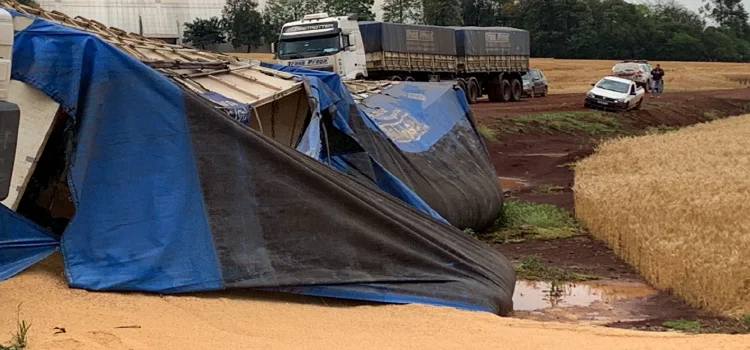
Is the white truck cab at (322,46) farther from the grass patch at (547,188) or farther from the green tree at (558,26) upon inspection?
the green tree at (558,26)

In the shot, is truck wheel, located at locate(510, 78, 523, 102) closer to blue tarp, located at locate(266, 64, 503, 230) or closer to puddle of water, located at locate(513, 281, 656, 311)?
blue tarp, located at locate(266, 64, 503, 230)

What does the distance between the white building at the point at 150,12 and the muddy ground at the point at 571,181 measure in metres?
31.9

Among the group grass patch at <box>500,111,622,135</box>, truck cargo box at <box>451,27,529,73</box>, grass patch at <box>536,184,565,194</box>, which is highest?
truck cargo box at <box>451,27,529,73</box>

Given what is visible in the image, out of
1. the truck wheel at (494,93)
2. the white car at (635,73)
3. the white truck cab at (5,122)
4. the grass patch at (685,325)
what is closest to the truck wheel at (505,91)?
the truck wheel at (494,93)

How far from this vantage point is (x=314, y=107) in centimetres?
1189

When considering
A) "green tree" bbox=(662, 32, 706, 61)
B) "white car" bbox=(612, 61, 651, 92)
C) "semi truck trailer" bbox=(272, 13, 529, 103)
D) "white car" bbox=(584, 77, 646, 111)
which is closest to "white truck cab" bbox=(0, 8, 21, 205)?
"semi truck trailer" bbox=(272, 13, 529, 103)

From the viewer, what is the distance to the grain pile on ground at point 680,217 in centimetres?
1134

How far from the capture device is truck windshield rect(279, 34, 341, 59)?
33.8 meters

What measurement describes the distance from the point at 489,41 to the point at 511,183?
24.8 meters

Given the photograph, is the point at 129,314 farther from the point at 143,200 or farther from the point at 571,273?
the point at 571,273

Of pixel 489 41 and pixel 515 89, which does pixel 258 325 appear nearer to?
pixel 489 41

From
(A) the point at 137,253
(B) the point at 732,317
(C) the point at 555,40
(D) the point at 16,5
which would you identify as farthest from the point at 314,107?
(C) the point at 555,40

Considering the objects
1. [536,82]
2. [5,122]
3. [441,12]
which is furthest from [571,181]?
[441,12]

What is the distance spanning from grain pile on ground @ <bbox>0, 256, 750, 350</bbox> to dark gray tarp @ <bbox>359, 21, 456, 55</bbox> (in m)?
31.4
